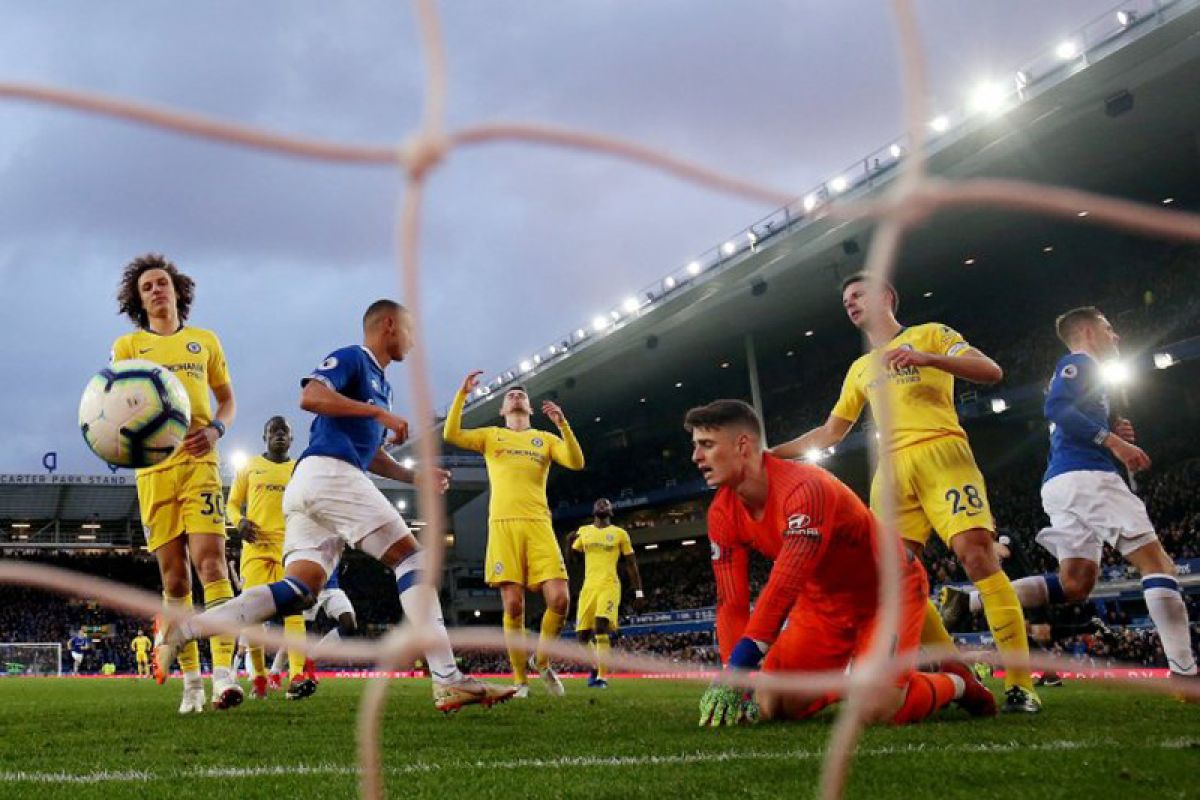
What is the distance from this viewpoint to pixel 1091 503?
509 centimetres

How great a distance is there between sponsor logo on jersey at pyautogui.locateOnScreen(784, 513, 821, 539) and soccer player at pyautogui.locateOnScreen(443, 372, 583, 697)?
12.4ft

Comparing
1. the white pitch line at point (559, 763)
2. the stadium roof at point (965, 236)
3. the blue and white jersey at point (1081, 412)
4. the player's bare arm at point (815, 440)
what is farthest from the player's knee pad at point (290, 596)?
the stadium roof at point (965, 236)

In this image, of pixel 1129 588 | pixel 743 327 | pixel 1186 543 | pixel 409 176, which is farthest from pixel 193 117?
pixel 743 327

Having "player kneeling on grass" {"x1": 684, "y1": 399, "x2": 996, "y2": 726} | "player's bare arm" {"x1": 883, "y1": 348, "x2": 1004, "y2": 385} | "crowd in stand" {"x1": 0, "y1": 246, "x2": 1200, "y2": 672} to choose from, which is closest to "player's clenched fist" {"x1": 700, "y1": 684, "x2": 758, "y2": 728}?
"player kneeling on grass" {"x1": 684, "y1": 399, "x2": 996, "y2": 726}

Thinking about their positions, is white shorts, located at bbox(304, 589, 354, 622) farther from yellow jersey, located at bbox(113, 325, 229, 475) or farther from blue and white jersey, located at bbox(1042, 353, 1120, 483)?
blue and white jersey, located at bbox(1042, 353, 1120, 483)

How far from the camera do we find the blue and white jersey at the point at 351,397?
4.52 meters

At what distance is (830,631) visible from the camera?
4.28m

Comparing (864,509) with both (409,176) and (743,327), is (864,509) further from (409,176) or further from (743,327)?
(743,327)

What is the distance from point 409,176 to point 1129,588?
20.7 m

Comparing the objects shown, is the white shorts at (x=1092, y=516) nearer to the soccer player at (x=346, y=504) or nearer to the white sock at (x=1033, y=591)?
the white sock at (x=1033, y=591)

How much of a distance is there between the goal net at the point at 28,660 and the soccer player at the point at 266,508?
19.7 meters

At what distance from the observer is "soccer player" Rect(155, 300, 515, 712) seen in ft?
14.4

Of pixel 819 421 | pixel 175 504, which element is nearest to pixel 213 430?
pixel 175 504

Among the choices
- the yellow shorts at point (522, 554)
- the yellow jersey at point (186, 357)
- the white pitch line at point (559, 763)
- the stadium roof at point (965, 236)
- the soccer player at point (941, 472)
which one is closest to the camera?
the white pitch line at point (559, 763)
